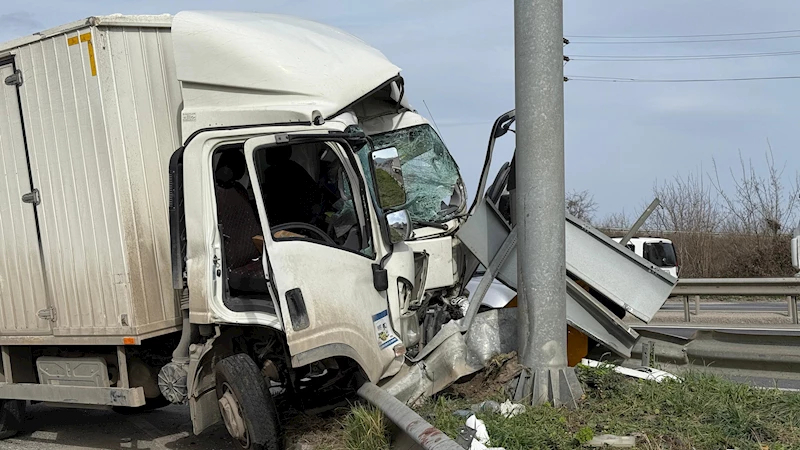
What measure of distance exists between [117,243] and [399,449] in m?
2.64

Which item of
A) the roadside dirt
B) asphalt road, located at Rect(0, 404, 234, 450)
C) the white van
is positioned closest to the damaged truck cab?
the roadside dirt

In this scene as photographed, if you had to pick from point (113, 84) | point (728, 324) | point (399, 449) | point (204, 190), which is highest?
point (113, 84)

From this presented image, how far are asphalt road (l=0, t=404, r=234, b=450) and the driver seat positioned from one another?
1.59 m

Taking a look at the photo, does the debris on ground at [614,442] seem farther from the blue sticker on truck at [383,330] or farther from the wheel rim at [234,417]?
the wheel rim at [234,417]

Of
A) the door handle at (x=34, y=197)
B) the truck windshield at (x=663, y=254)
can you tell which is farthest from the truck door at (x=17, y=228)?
the truck windshield at (x=663, y=254)

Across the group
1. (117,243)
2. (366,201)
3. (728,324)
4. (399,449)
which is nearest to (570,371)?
(399,449)

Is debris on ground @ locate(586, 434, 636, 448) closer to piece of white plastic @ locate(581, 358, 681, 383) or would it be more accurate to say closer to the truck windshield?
piece of white plastic @ locate(581, 358, 681, 383)

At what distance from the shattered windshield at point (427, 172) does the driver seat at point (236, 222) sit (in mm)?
1736

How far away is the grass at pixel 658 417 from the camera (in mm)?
4598

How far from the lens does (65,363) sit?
6582mm

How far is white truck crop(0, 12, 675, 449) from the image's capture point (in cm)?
550

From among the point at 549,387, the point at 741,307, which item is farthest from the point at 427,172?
the point at 741,307

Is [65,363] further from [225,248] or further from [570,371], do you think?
[570,371]

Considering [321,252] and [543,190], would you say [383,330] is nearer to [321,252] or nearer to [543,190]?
[321,252]
